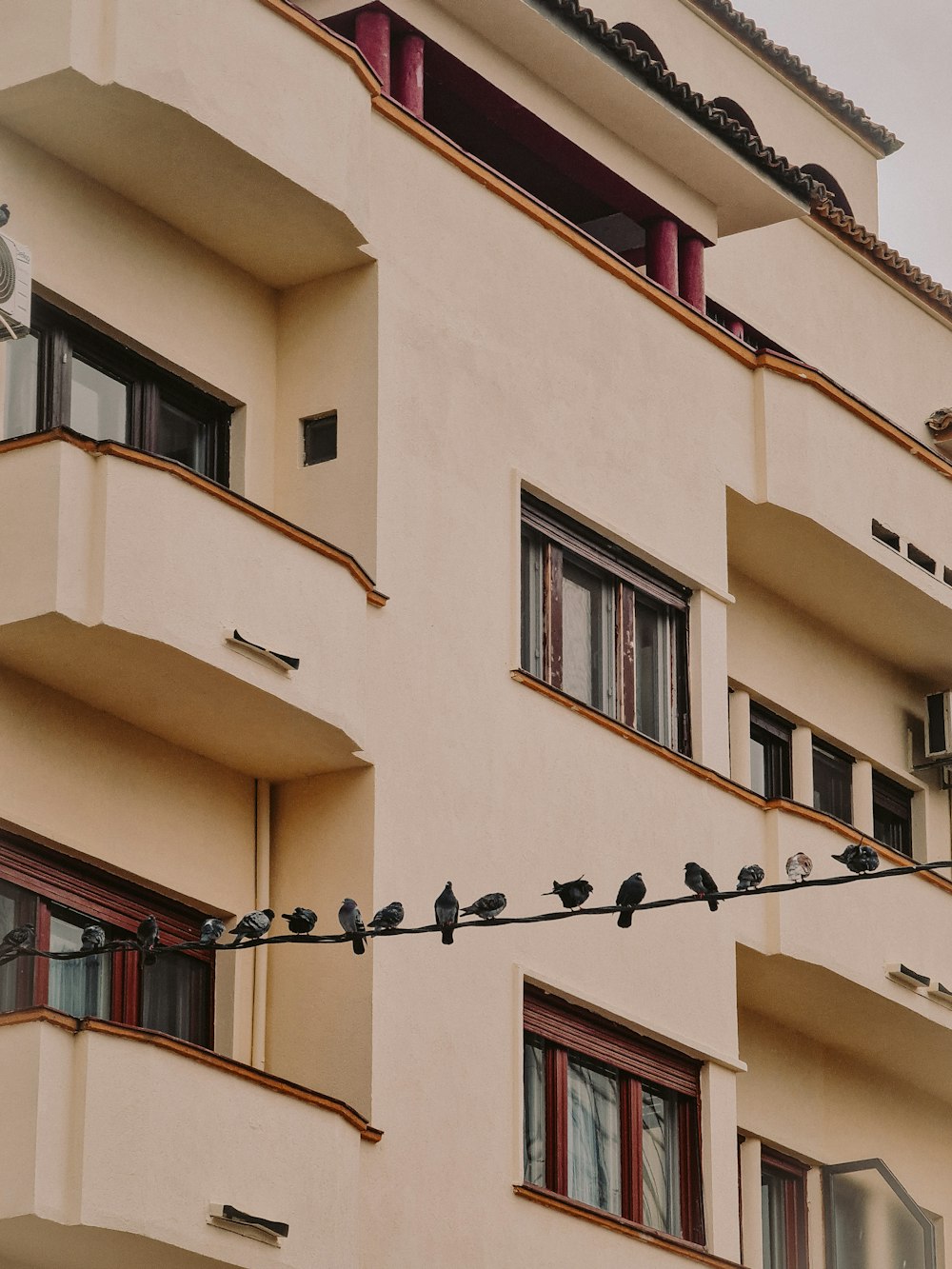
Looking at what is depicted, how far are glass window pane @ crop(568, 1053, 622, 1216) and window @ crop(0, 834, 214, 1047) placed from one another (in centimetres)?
279

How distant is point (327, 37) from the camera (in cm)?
1877

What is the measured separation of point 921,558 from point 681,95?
15.0ft

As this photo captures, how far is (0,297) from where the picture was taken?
51.7ft

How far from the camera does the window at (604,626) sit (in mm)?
20078

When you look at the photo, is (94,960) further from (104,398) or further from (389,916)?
(104,398)

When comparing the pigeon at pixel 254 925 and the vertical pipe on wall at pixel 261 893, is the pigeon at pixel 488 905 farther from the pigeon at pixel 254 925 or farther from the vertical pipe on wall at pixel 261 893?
the vertical pipe on wall at pixel 261 893

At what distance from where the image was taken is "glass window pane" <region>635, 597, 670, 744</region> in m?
21.1

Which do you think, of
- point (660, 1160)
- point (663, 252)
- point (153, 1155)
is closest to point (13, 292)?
point (153, 1155)

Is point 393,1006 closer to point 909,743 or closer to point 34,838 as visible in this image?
point 34,838

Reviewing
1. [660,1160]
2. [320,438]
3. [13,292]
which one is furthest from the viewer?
[660,1160]

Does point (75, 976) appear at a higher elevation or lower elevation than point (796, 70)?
lower

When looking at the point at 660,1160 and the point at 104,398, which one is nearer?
the point at 104,398

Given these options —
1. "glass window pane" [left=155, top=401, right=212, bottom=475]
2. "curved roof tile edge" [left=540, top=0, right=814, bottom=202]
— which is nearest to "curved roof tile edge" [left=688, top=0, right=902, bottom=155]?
"curved roof tile edge" [left=540, top=0, right=814, bottom=202]

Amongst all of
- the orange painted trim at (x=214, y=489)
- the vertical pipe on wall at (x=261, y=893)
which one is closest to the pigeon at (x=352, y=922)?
the vertical pipe on wall at (x=261, y=893)
